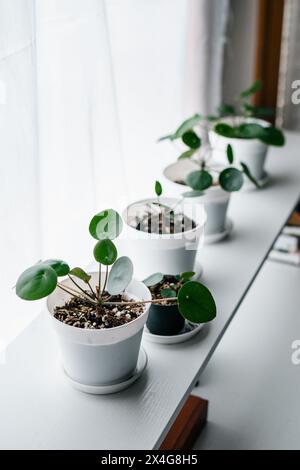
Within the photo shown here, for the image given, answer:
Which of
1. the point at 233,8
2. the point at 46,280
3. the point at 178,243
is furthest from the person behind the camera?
the point at 233,8

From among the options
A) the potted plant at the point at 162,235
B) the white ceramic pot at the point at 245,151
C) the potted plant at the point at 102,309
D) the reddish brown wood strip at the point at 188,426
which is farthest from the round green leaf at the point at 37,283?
the white ceramic pot at the point at 245,151

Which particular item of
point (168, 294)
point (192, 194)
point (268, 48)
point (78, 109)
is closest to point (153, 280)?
point (168, 294)

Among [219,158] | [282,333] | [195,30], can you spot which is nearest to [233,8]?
[195,30]

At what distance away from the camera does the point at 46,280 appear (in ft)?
2.92

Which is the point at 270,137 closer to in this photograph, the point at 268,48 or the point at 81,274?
the point at 81,274

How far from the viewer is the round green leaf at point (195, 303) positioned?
37.2 inches

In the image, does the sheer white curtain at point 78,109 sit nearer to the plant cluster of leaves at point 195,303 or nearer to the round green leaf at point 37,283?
the round green leaf at point 37,283

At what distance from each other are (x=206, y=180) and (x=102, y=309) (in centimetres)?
43

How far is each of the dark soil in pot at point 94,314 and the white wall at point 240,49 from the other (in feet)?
4.62

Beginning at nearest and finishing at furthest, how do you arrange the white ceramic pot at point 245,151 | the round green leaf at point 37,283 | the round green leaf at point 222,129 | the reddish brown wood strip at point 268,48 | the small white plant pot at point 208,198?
the round green leaf at point 37,283 < the small white plant pot at point 208,198 < the round green leaf at point 222,129 < the white ceramic pot at point 245,151 < the reddish brown wood strip at point 268,48

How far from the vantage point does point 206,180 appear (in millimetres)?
1294

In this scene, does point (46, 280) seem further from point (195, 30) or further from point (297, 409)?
point (195, 30)

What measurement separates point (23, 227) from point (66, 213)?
192 mm
